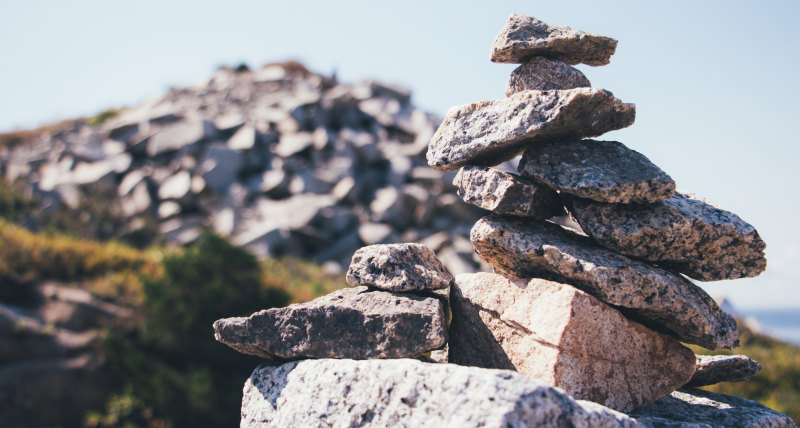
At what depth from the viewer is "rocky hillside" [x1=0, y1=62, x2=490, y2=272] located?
59.5 feet

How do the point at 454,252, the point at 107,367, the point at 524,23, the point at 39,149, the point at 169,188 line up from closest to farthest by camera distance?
the point at 524,23, the point at 107,367, the point at 454,252, the point at 169,188, the point at 39,149

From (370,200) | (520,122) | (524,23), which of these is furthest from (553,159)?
(370,200)

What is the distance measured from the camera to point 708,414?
407 cm

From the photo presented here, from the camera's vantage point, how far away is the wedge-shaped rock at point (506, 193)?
399 centimetres

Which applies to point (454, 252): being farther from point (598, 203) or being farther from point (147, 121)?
point (147, 121)

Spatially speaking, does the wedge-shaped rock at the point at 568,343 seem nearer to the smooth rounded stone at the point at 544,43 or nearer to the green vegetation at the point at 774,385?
the smooth rounded stone at the point at 544,43

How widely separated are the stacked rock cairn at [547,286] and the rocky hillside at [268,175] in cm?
1191

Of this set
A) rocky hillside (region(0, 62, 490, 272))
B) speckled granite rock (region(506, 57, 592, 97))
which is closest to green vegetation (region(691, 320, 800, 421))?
rocky hillside (region(0, 62, 490, 272))

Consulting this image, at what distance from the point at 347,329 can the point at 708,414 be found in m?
2.75

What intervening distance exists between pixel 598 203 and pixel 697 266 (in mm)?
856

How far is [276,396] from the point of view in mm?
3885

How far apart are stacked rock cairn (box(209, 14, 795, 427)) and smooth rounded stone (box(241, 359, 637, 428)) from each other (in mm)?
16

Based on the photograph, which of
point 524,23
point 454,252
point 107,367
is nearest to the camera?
point 524,23

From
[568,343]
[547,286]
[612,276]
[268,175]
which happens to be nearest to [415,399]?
[568,343]
